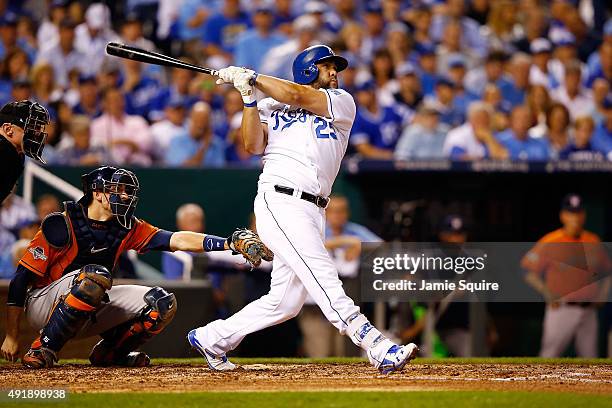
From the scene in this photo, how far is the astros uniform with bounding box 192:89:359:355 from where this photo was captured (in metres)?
6.44

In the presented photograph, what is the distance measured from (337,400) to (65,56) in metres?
7.74

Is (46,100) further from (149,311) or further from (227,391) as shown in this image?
(227,391)

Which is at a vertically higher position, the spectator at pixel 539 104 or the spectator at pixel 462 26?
the spectator at pixel 462 26

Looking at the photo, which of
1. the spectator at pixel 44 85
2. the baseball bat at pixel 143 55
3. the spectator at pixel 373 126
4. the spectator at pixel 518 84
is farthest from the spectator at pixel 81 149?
the spectator at pixel 518 84

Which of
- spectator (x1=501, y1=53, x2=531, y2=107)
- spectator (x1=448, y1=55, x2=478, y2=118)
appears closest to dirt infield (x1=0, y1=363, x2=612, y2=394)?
spectator (x1=448, y1=55, x2=478, y2=118)

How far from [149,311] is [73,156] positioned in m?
4.08

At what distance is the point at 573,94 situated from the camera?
12734mm

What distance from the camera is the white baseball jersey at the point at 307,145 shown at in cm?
657

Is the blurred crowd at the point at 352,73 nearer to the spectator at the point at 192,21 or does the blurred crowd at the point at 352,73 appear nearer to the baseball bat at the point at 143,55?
the spectator at the point at 192,21

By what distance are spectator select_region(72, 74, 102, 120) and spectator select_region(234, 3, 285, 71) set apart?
1669mm

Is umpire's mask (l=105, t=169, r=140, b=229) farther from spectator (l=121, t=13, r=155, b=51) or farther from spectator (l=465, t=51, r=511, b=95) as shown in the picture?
spectator (l=465, t=51, r=511, b=95)

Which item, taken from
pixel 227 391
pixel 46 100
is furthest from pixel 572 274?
pixel 46 100

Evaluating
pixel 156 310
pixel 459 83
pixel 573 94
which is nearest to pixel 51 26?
pixel 459 83

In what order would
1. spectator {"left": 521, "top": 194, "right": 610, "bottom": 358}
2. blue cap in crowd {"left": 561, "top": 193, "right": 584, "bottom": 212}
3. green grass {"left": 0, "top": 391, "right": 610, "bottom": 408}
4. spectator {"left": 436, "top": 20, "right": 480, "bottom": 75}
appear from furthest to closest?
spectator {"left": 436, "top": 20, "right": 480, "bottom": 75} → blue cap in crowd {"left": 561, "top": 193, "right": 584, "bottom": 212} → spectator {"left": 521, "top": 194, "right": 610, "bottom": 358} → green grass {"left": 0, "top": 391, "right": 610, "bottom": 408}
